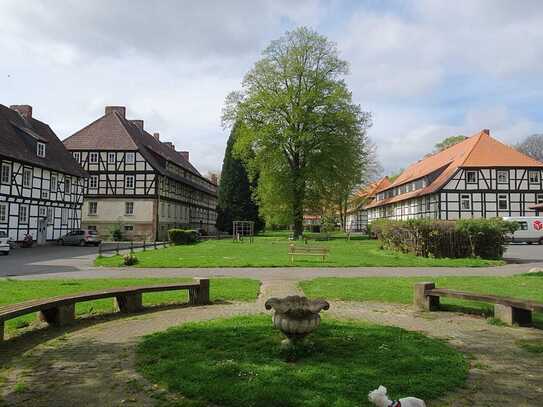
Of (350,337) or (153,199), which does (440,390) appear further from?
(153,199)

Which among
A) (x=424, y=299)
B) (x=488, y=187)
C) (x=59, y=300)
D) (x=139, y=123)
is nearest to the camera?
(x=59, y=300)

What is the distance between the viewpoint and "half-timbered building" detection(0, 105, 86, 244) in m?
31.5

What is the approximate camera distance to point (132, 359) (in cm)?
598

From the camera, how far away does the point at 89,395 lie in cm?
475

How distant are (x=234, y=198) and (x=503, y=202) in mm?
29120

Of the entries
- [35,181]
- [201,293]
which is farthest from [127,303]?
[35,181]

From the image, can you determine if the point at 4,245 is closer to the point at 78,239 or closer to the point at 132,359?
the point at 78,239

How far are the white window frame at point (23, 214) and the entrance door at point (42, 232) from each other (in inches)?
64.1

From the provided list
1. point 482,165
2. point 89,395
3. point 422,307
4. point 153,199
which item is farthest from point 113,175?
point 89,395

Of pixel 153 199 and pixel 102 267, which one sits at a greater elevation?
pixel 153 199

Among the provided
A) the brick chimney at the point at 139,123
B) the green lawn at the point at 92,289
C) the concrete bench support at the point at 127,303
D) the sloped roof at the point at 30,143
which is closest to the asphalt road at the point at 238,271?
the green lawn at the point at 92,289

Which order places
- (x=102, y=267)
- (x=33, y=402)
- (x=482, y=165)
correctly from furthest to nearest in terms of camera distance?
(x=482, y=165)
(x=102, y=267)
(x=33, y=402)

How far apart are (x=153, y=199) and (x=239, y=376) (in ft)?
136

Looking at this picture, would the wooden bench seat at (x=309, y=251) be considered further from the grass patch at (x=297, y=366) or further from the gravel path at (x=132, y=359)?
the grass patch at (x=297, y=366)
